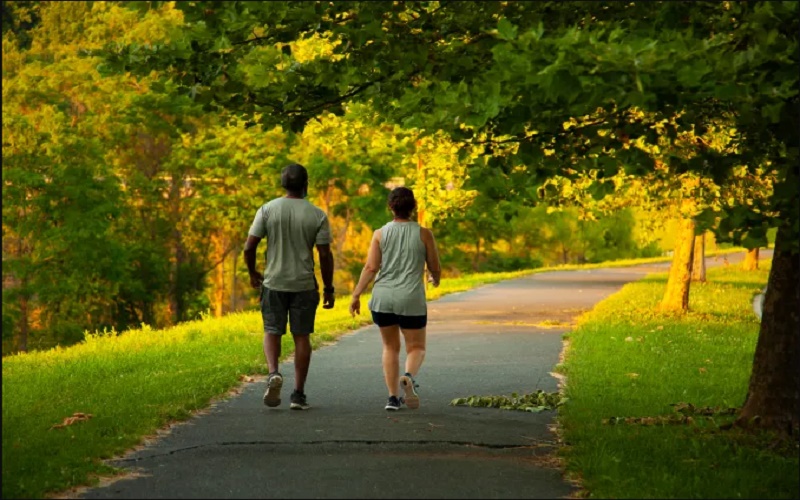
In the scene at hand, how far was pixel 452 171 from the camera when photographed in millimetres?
23234

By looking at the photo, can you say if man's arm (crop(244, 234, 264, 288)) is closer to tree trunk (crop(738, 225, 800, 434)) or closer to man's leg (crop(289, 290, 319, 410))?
man's leg (crop(289, 290, 319, 410))

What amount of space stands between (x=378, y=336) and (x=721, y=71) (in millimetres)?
12176

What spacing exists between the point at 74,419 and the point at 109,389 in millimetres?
2333

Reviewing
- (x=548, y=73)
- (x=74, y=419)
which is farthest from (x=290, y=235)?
(x=548, y=73)

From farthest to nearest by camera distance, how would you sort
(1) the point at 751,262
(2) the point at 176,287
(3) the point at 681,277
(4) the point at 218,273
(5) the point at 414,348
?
(4) the point at 218,273 → (1) the point at 751,262 → (2) the point at 176,287 → (3) the point at 681,277 → (5) the point at 414,348

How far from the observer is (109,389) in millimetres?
12242

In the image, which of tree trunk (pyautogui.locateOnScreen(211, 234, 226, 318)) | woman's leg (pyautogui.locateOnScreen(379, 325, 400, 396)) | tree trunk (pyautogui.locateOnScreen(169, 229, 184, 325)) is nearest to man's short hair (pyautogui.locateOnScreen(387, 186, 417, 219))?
woman's leg (pyautogui.locateOnScreen(379, 325, 400, 396))

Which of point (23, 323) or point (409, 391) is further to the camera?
point (23, 323)

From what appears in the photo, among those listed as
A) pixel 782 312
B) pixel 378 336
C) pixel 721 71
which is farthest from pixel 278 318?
pixel 378 336

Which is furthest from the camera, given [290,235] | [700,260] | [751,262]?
[751,262]

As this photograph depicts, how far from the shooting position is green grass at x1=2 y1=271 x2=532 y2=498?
7879mm

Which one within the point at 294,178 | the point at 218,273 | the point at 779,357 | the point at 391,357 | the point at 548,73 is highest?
the point at 548,73

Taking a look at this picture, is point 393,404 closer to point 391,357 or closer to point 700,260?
point 391,357

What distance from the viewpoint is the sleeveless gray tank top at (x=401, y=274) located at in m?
10.6
